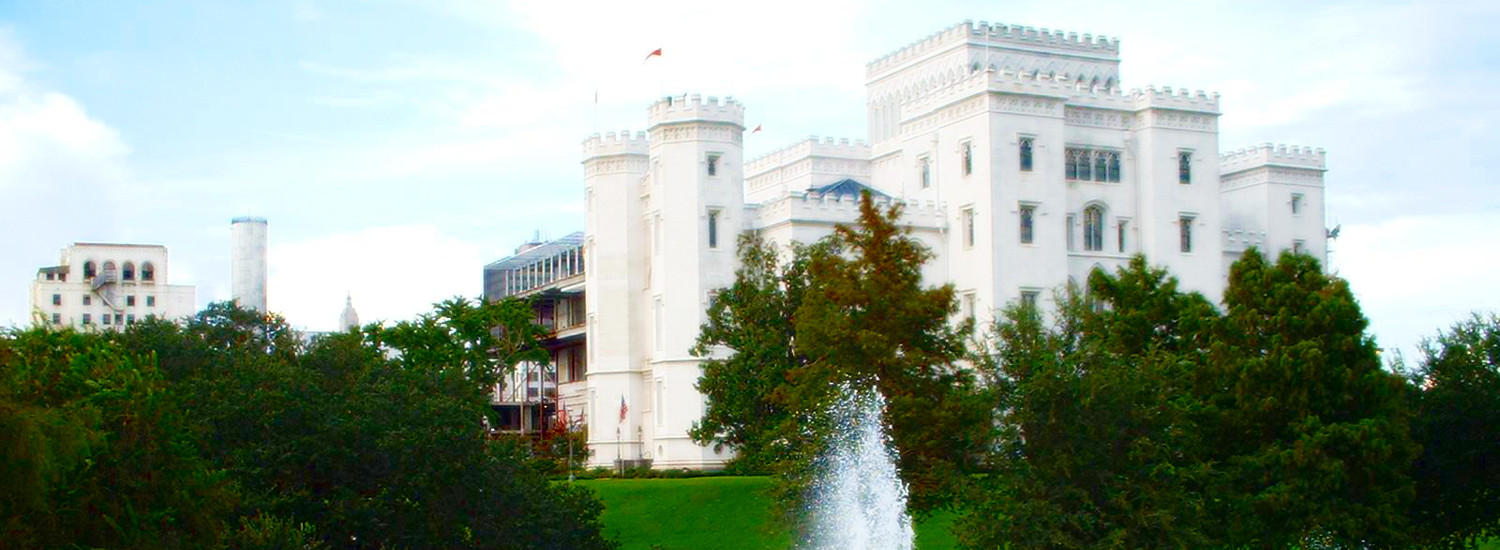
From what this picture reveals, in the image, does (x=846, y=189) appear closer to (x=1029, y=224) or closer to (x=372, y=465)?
(x=1029, y=224)

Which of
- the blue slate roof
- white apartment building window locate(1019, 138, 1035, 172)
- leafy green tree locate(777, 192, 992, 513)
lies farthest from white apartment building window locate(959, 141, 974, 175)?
leafy green tree locate(777, 192, 992, 513)

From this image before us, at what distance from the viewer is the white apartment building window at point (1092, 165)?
6256 cm

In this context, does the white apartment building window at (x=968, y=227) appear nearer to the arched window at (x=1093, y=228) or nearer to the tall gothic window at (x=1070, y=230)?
the tall gothic window at (x=1070, y=230)

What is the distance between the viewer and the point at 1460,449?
3897 cm

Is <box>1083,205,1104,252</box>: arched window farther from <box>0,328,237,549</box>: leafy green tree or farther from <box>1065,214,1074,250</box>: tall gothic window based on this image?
<box>0,328,237,549</box>: leafy green tree

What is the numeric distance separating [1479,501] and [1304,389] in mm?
5176

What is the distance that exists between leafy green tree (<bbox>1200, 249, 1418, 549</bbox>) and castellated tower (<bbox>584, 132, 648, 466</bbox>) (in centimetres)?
2806

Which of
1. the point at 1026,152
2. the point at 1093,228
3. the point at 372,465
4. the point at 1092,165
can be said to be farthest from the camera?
the point at 1093,228

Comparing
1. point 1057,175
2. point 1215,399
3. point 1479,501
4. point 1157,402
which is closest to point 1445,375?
point 1479,501

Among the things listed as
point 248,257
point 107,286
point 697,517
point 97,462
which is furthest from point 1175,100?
point 107,286

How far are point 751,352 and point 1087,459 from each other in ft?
59.8

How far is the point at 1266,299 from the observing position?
38719 millimetres

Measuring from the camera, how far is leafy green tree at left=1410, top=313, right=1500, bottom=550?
38706 mm

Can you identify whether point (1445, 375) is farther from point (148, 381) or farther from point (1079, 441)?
point (148, 381)
